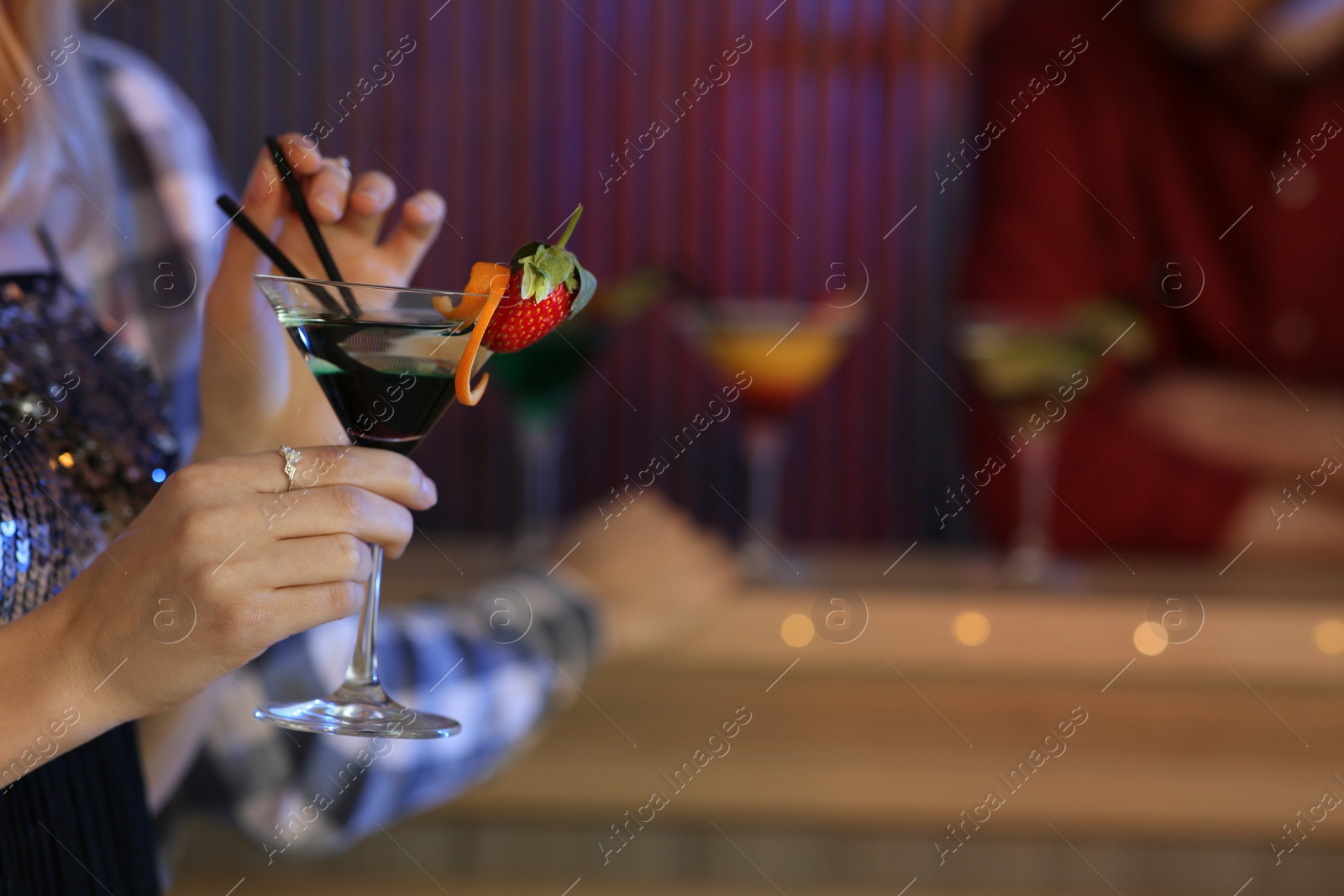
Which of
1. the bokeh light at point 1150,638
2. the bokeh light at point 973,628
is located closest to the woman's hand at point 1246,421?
the bokeh light at point 1150,638

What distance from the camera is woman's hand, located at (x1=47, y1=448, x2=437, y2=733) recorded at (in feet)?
1.66

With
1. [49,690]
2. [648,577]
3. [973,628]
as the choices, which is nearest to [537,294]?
[49,690]

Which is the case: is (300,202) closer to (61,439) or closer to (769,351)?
(61,439)

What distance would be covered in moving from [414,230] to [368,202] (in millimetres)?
39

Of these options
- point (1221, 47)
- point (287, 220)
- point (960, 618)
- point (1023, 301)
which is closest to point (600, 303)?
point (960, 618)

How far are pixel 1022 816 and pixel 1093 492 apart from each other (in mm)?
467

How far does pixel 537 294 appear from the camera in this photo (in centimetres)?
56

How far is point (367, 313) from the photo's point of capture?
1.92 feet

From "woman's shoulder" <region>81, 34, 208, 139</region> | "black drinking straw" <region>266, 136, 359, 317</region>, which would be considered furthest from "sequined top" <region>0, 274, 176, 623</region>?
Result: "woman's shoulder" <region>81, 34, 208, 139</region>

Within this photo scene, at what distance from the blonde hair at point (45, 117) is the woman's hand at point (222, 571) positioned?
0.44m

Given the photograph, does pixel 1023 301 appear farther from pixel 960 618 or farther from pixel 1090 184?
pixel 960 618

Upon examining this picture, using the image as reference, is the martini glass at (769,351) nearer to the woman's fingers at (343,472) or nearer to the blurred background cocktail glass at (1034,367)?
the blurred background cocktail glass at (1034,367)

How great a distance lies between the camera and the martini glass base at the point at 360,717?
0.57 m

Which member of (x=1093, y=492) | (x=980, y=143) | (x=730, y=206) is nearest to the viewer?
(x=1093, y=492)
